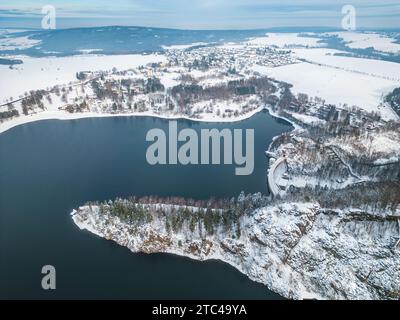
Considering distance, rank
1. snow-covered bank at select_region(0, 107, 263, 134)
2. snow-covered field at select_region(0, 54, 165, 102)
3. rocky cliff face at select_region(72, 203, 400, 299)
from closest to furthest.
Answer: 1. rocky cliff face at select_region(72, 203, 400, 299)
2. snow-covered bank at select_region(0, 107, 263, 134)
3. snow-covered field at select_region(0, 54, 165, 102)

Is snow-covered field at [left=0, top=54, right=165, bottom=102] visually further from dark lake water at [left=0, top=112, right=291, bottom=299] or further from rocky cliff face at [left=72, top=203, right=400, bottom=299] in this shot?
rocky cliff face at [left=72, top=203, right=400, bottom=299]

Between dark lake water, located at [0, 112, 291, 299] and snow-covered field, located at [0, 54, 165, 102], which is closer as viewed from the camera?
dark lake water, located at [0, 112, 291, 299]

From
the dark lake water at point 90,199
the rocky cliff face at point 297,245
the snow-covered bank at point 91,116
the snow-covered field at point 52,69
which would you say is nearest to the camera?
the rocky cliff face at point 297,245

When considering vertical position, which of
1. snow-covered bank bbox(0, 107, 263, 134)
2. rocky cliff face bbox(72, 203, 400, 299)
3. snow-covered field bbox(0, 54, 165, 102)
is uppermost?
snow-covered field bbox(0, 54, 165, 102)

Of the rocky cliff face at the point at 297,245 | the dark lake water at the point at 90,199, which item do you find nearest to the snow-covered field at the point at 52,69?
the dark lake water at the point at 90,199

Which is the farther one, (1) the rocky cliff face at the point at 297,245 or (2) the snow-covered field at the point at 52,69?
(2) the snow-covered field at the point at 52,69

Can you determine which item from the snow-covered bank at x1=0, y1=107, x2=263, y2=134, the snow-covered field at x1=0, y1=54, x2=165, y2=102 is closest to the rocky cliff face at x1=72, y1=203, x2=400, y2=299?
the snow-covered bank at x1=0, y1=107, x2=263, y2=134

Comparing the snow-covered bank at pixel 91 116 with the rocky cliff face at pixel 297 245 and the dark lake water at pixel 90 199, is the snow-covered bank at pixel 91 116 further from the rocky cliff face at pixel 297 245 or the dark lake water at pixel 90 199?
the rocky cliff face at pixel 297 245

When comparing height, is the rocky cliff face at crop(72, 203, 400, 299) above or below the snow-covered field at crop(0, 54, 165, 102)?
below

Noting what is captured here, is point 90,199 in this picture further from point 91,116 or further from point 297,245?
point 91,116
